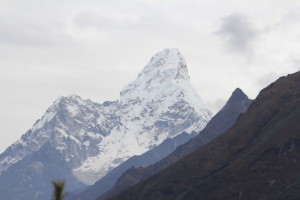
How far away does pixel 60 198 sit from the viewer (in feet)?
215

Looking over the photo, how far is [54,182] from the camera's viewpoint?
215 feet

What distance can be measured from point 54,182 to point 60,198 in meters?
1.62
